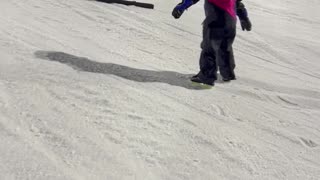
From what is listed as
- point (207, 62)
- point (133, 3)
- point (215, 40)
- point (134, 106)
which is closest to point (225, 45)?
point (215, 40)

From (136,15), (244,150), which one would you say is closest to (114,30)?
(136,15)

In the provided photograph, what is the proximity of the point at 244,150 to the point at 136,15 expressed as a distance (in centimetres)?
448

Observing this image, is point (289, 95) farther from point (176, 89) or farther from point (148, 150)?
point (148, 150)

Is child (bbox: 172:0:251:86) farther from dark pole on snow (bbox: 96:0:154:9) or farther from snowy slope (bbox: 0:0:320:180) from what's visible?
dark pole on snow (bbox: 96:0:154:9)

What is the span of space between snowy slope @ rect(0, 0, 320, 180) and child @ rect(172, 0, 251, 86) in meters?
0.22

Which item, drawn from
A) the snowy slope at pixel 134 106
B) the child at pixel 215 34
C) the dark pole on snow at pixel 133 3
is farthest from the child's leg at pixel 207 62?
the dark pole on snow at pixel 133 3

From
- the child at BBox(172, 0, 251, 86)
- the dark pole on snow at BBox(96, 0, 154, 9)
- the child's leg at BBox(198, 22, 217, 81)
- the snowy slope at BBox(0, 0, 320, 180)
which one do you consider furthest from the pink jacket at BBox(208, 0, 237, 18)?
the dark pole on snow at BBox(96, 0, 154, 9)

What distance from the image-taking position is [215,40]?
17.2ft

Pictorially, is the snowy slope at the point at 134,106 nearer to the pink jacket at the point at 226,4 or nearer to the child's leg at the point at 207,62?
the child's leg at the point at 207,62

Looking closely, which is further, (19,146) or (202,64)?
(202,64)

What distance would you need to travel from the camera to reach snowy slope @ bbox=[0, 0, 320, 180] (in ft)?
11.1

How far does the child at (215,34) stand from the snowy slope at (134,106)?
22 centimetres

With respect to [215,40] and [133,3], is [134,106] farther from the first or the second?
[133,3]

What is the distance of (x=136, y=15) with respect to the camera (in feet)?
25.9
